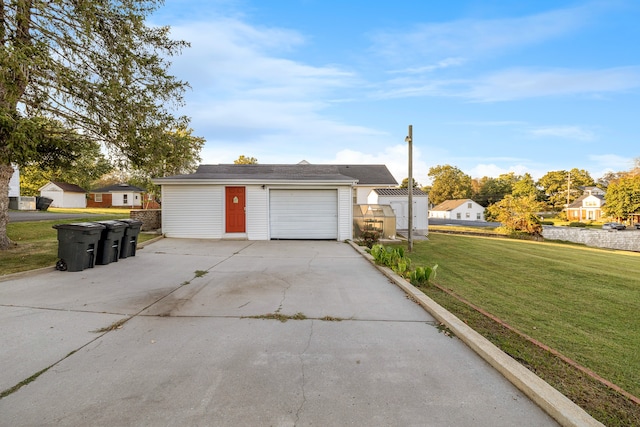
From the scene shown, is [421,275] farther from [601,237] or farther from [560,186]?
[560,186]

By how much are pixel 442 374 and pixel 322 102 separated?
15805 millimetres

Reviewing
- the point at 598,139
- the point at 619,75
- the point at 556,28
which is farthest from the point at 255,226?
the point at 598,139

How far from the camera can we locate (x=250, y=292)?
5.16 meters

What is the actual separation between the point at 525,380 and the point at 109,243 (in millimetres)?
8431

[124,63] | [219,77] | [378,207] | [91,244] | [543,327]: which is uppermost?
[219,77]

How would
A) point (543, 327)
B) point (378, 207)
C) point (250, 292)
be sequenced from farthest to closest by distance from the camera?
point (378, 207)
point (250, 292)
point (543, 327)

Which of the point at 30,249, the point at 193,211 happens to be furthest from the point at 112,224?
the point at 193,211

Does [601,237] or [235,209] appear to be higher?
[235,209]

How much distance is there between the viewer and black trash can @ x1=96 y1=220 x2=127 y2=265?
715 cm

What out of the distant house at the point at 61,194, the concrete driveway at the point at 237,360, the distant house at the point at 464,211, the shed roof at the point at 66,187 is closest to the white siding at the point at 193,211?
the concrete driveway at the point at 237,360

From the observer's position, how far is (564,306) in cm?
576

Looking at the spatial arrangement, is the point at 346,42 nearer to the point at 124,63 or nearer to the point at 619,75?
the point at 124,63

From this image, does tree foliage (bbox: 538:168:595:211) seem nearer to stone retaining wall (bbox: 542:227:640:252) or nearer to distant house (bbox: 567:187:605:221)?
distant house (bbox: 567:187:605:221)

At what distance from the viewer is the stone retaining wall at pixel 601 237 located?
81.5 feet
